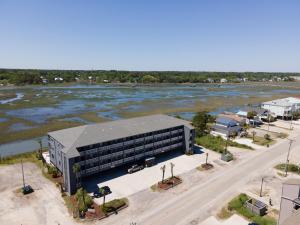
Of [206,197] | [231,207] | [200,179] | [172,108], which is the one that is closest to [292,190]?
[231,207]

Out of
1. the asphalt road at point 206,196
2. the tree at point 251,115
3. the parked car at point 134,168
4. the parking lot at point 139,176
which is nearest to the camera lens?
the asphalt road at point 206,196

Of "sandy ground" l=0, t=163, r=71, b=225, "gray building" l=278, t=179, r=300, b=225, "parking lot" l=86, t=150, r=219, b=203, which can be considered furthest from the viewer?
"parking lot" l=86, t=150, r=219, b=203

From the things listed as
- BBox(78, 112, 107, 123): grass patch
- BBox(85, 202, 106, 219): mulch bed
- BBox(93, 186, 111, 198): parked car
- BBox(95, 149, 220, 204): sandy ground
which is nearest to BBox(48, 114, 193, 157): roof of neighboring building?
BBox(93, 186, 111, 198): parked car

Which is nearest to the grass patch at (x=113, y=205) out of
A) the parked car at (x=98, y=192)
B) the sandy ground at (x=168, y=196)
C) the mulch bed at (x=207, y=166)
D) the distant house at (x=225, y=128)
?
the sandy ground at (x=168, y=196)

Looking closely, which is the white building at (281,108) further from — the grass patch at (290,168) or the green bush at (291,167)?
the green bush at (291,167)

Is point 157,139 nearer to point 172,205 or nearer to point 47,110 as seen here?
point 172,205

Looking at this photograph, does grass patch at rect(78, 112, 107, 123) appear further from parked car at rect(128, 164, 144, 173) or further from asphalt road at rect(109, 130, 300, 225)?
asphalt road at rect(109, 130, 300, 225)
